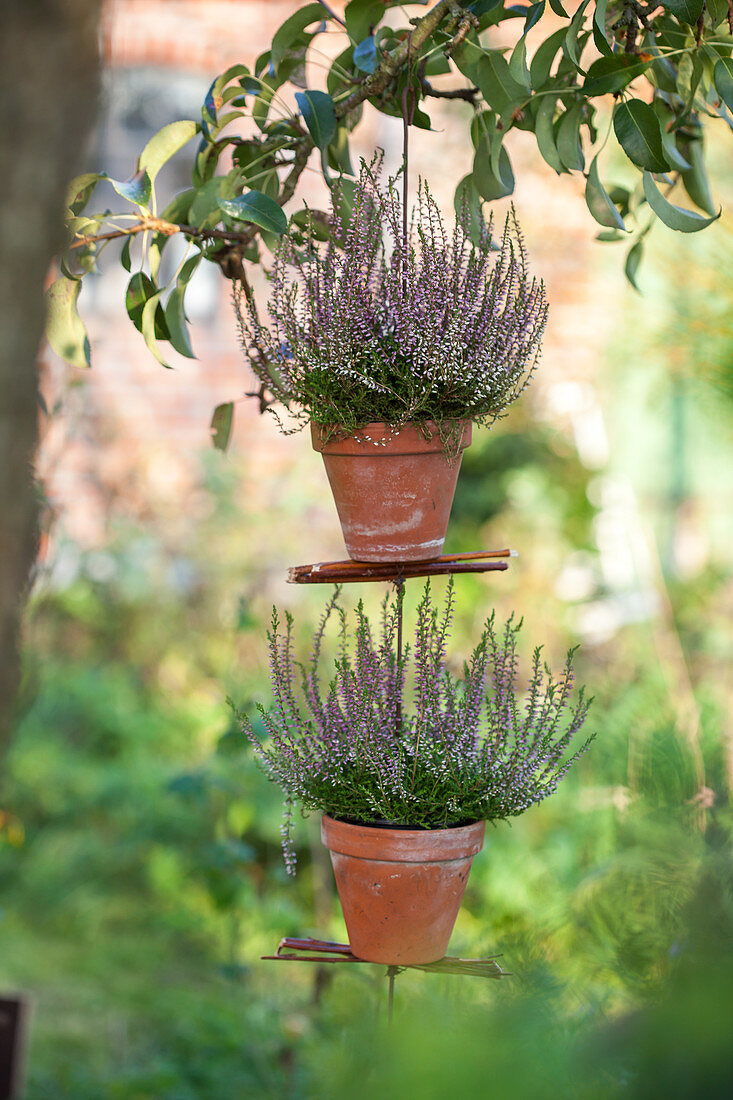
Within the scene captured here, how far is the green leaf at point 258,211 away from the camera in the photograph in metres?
1.03

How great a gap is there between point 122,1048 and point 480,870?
3.50 ft

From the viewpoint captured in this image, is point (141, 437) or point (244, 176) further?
point (141, 437)

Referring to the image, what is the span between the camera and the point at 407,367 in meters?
1.14

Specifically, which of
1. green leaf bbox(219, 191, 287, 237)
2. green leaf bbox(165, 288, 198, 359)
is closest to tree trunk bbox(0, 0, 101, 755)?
green leaf bbox(219, 191, 287, 237)

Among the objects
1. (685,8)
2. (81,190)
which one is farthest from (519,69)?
(81,190)

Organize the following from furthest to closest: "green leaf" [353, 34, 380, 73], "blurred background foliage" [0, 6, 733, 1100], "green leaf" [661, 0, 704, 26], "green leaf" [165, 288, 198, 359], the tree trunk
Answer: "blurred background foliage" [0, 6, 733, 1100] → "green leaf" [165, 288, 198, 359] → "green leaf" [353, 34, 380, 73] → "green leaf" [661, 0, 704, 26] → the tree trunk

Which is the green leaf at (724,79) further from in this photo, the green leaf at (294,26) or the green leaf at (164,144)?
the green leaf at (164,144)

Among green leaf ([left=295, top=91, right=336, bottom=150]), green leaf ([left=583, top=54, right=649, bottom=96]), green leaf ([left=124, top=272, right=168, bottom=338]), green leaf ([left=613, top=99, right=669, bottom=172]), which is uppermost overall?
green leaf ([left=583, top=54, right=649, bottom=96])

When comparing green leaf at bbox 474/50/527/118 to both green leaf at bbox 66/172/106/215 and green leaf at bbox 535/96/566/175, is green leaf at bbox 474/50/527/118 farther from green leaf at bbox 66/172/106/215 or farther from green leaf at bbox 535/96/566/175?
green leaf at bbox 66/172/106/215

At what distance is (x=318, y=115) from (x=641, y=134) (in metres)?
0.36

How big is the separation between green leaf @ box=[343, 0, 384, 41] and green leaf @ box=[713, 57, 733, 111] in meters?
0.41

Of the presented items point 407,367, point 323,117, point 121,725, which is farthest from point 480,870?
point 323,117

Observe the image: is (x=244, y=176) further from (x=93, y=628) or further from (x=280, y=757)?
(x=93, y=628)

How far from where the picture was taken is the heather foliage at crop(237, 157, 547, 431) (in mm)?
1121
